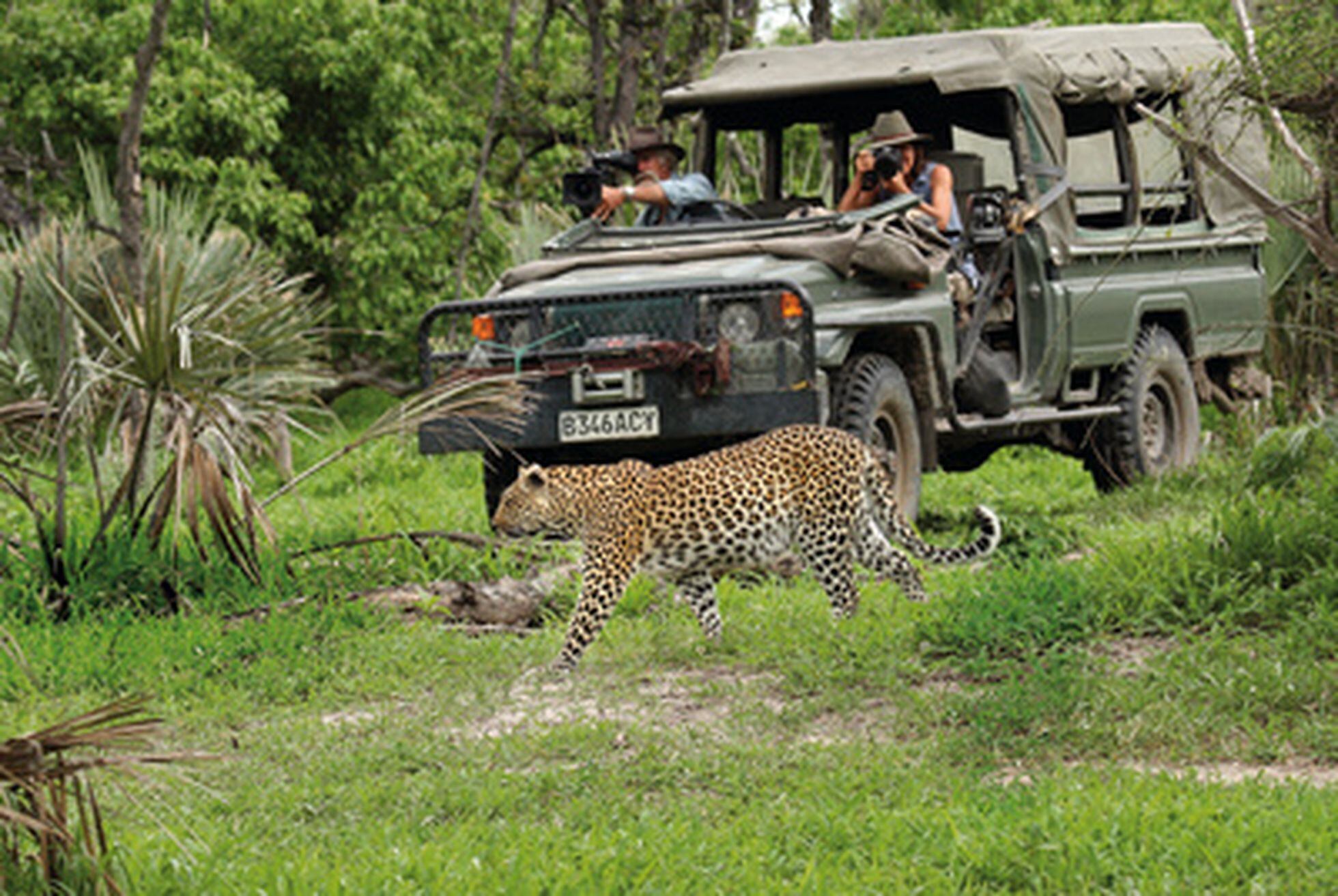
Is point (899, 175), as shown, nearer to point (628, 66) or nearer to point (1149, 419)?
point (1149, 419)

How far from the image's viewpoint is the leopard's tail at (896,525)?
8.70m

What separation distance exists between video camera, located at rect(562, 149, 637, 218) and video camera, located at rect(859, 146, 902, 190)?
49.2 inches

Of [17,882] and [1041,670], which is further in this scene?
[1041,670]

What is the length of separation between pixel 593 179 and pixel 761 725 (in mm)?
5363

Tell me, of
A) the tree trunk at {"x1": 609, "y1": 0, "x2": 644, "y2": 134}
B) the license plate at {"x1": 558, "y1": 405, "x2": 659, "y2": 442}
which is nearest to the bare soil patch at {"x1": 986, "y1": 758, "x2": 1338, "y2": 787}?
the license plate at {"x1": 558, "y1": 405, "x2": 659, "y2": 442}

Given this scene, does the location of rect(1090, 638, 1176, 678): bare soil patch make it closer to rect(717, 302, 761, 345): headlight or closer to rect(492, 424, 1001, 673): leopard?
rect(492, 424, 1001, 673): leopard

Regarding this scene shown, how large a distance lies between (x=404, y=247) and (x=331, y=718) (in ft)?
43.7

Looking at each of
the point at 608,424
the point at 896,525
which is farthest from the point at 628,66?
the point at 896,525

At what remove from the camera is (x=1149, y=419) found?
1338cm

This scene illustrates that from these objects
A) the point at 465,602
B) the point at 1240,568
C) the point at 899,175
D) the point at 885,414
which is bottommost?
the point at 465,602

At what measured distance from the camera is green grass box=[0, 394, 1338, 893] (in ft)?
17.3

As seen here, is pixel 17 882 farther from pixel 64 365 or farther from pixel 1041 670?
pixel 64 365

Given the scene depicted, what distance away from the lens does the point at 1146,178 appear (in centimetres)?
1366

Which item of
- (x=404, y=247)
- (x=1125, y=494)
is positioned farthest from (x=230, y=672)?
(x=404, y=247)
